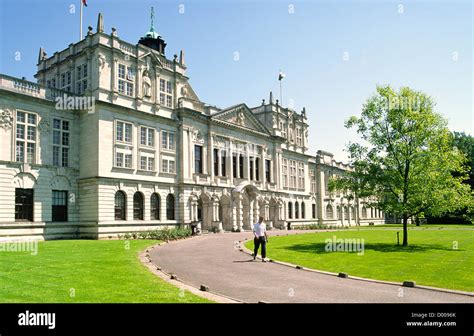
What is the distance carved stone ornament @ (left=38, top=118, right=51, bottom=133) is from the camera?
36278 mm

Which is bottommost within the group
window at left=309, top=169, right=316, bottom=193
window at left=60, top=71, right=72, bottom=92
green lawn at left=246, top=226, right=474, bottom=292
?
green lawn at left=246, top=226, right=474, bottom=292

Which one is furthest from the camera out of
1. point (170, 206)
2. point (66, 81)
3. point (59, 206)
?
point (170, 206)

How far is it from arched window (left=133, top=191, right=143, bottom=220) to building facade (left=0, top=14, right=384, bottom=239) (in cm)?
10

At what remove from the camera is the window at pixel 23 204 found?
113ft

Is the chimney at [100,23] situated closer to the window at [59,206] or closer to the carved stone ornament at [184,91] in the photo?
the carved stone ornament at [184,91]

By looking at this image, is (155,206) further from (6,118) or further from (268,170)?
(268,170)

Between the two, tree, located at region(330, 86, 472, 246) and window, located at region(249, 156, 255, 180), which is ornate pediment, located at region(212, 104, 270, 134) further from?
tree, located at region(330, 86, 472, 246)

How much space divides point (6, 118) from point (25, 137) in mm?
2169

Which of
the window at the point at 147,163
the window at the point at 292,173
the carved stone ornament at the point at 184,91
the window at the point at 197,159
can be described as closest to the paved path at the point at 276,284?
the window at the point at 147,163

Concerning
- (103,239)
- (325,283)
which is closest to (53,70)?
(103,239)

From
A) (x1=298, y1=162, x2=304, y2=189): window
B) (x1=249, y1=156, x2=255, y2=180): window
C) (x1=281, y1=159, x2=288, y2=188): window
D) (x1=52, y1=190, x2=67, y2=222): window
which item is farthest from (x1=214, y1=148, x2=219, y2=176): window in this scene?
(x1=298, y1=162, x2=304, y2=189): window

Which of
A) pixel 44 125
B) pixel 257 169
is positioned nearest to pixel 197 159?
pixel 257 169

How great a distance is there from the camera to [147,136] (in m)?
43.2
